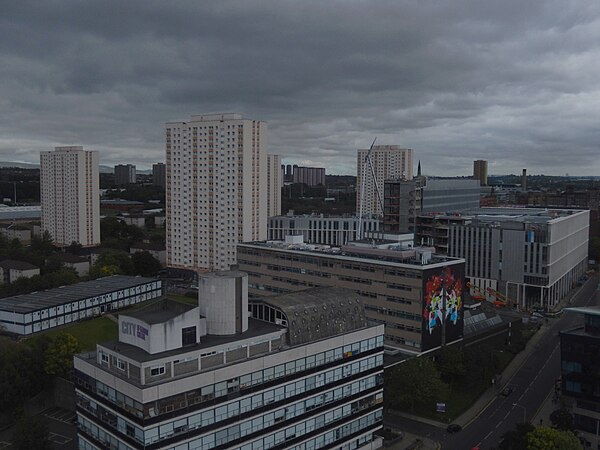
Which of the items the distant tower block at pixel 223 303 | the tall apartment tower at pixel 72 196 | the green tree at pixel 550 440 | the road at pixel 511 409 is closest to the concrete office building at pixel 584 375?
the road at pixel 511 409

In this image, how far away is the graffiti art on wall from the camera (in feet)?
203

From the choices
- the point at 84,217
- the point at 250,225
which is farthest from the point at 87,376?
the point at 84,217

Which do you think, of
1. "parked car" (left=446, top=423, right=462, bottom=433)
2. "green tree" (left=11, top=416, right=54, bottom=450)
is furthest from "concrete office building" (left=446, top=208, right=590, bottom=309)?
"green tree" (left=11, top=416, right=54, bottom=450)

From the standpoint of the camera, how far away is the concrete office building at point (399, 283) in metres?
61.7

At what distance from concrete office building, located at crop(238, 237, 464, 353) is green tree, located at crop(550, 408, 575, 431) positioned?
610 inches

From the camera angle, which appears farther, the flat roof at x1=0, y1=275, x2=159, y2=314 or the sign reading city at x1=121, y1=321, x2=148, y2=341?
the flat roof at x1=0, y1=275, x2=159, y2=314

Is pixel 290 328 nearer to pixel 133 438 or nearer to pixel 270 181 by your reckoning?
pixel 133 438

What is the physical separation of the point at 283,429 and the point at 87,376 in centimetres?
1255

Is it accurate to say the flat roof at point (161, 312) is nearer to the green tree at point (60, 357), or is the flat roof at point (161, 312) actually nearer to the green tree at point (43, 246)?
the green tree at point (60, 357)

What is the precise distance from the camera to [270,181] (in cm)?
17888

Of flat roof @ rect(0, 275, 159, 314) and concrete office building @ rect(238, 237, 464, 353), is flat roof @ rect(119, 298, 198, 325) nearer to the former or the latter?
concrete office building @ rect(238, 237, 464, 353)

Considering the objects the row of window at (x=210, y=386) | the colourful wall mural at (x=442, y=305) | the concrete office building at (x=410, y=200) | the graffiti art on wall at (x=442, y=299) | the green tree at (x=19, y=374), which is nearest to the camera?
the row of window at (x=210, y=386)

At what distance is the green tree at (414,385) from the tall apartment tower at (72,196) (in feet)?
351

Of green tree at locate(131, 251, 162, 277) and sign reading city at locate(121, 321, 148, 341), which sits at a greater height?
sign reading city at locate(121, 321, 148, 341)
